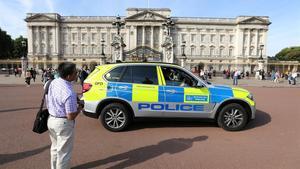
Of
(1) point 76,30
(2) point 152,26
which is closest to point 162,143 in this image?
(2) point 152,26

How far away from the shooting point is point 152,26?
75625 millimetres

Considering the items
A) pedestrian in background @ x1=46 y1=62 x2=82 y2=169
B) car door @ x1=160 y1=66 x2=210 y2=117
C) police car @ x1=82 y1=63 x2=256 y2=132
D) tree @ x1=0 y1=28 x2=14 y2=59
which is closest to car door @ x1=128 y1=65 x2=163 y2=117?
police car @ x1=82 y1=63 x2=256 y2=132

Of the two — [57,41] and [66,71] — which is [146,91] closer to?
[66,71]

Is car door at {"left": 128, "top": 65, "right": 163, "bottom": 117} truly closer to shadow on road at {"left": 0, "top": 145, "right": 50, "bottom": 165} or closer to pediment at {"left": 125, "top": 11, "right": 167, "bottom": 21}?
shadow on road at {"left": 0, "top": 145, "right": 50, "bottom": 165}

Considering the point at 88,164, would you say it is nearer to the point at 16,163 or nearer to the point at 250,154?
the point at 16,163

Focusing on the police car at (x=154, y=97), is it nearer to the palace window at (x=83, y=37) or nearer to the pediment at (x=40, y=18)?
the palace window at (x=83, y=37)

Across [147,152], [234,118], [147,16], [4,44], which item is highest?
[147,16]

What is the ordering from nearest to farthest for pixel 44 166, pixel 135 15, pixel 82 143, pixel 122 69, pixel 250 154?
pixel 44 166, pixel 250 154, pixel 82 143, pixel 122 69, pixel 135 15

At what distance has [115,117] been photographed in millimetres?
6078

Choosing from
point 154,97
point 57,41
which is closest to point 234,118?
point 154,97

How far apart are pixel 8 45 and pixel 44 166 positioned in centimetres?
8714

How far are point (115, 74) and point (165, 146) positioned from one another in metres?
2.39

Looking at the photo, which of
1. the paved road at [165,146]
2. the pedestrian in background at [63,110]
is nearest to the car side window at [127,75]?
the paved road at [165,146]

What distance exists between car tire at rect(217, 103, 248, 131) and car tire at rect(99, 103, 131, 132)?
2605 millimetres
